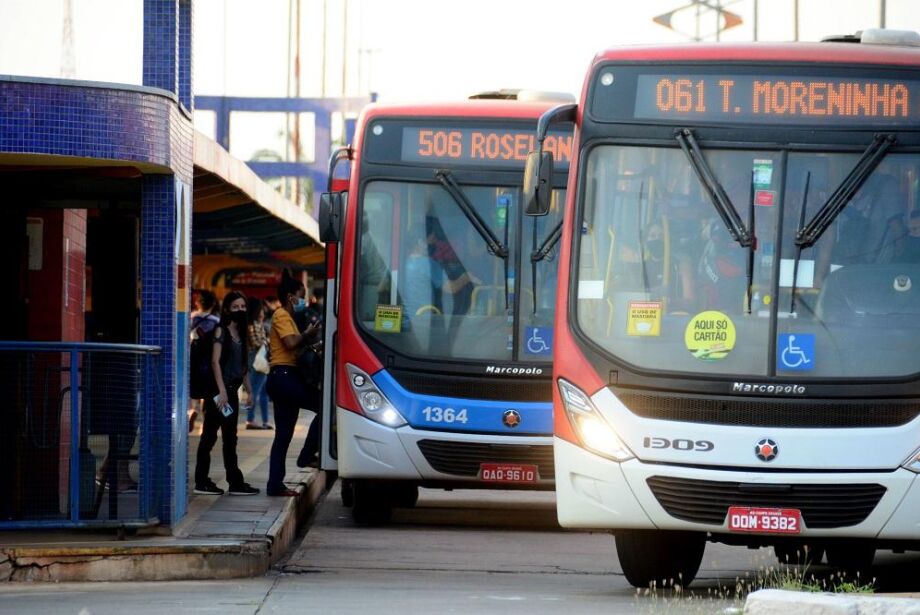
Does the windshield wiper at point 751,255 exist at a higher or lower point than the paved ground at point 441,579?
higher

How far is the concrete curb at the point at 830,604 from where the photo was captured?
280 inches

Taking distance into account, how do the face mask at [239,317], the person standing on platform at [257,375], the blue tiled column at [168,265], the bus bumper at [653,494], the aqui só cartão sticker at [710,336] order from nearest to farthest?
the bus bumper at [653,494]
the aqui só cartão sticker at [710,336]
the blue tiled column at [168,265]
the face mask at [239,317]
the person standing on platform at [257,375]

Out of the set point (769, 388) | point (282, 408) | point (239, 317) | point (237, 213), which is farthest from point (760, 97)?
point (237, 213)

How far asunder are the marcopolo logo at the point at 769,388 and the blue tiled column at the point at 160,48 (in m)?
Result: 4.56

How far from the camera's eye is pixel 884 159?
941 centimetres

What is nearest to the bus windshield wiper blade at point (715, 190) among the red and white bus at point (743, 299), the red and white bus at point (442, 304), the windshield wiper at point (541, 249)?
the red and white bus at point (743, 299)

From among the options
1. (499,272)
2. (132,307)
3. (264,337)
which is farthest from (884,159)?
(264,337)

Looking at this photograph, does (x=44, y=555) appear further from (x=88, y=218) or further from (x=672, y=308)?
(x=88, y=218)

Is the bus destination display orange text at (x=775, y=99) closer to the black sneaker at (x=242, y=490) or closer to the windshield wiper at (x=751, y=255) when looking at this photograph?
the windshield wiper at (x=751, y=255)

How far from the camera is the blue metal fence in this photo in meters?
10.5

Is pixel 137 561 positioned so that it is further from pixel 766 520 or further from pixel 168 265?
pixel 766 520

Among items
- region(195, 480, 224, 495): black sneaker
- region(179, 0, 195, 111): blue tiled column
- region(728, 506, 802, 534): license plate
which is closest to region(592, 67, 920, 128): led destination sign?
region(728, 506, 802, 534): license plate

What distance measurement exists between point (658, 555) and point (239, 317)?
17.1 feet

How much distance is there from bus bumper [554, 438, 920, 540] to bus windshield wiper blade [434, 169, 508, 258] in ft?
13.2
